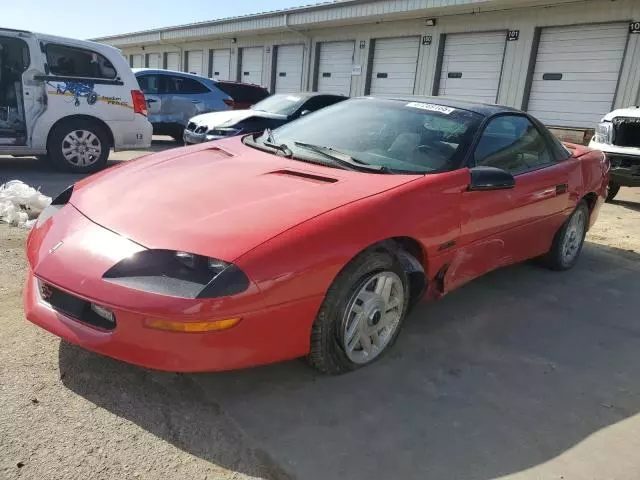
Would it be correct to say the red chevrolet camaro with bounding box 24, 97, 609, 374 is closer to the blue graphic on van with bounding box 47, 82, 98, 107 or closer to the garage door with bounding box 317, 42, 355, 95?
the blue graphic on van with bounding box 47, 82, 98, 107

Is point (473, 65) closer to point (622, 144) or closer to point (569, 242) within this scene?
point (622, 144)

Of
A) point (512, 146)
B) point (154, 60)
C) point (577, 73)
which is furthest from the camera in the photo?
point (154, 60)

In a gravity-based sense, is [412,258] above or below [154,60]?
below

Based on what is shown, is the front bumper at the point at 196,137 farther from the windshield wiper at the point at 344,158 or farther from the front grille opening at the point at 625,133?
the front grille opening at the point at 625,133

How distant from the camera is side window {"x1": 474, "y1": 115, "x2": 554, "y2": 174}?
11.4ft

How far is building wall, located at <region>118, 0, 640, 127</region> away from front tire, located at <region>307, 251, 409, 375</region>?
10.7 m

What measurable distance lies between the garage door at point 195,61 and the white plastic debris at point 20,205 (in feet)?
70.2

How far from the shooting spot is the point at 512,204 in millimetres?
3467

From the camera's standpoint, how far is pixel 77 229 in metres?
2.47

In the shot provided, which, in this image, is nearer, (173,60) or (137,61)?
(173,60)

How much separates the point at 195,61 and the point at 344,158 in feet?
80.1

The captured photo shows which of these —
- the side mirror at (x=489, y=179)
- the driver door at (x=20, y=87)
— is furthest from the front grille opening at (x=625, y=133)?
the driver door at (x=20, y=87)

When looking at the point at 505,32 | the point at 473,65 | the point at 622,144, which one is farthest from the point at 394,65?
the point at 622,144

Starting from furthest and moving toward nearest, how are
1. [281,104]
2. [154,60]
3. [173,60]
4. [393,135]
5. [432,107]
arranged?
[154,60] → [173,60] → [281,104] → [432,107] → [393,135]
